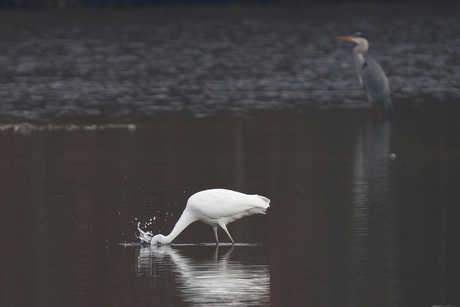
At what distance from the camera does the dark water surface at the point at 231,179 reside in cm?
895

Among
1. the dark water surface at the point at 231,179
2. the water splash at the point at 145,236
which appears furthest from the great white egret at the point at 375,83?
the water splash at the point at 145,236

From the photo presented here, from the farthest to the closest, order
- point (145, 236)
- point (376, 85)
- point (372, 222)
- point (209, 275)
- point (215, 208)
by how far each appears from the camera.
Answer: point (376, 85) → point (372, 222) → point (145, 236) → point (215, 208) → point (209, 275)

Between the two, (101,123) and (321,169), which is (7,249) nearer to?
(321,169)

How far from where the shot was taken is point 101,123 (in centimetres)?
1922

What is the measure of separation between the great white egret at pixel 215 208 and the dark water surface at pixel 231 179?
7.6 inches

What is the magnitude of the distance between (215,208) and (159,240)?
0.57 metres

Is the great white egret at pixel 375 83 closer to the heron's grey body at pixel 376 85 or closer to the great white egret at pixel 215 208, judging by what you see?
the heron's grey body at pixel 376 85

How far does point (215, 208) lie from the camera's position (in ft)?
33.3

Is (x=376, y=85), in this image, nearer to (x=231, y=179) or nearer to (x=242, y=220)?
(x=231, y=179)

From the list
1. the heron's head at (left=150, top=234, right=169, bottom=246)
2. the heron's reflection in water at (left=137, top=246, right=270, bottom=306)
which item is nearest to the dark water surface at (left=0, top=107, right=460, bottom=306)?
the heron's reflection in water at (left=137, top=246, right=270, bottom=306)

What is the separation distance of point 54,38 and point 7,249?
32.1 metres

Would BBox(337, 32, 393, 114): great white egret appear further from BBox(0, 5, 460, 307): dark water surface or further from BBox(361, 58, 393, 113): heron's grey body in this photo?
BBox(0, 5, 460, 307): dark water surface

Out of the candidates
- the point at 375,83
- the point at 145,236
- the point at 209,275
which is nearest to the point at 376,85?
the point at 375,83

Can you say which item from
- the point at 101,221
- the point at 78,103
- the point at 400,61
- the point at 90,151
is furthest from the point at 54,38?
the point at 101,221
